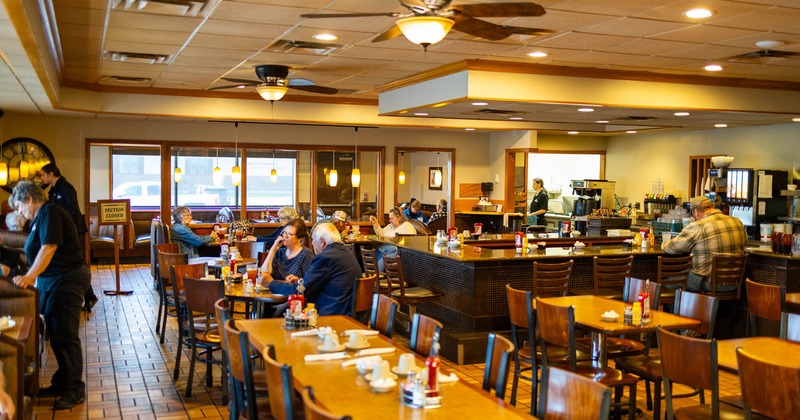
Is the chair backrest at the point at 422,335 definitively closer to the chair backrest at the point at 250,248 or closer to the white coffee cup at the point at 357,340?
the white coffee cup at the point at 357,340

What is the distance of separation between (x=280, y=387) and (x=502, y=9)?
242 cm

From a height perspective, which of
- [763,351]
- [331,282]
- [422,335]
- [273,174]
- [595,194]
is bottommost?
[763,351]

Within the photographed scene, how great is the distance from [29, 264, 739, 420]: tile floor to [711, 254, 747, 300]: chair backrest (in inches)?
45.8

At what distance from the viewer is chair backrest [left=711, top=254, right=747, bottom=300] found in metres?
7.55

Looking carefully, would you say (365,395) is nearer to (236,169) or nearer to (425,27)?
(425,27)

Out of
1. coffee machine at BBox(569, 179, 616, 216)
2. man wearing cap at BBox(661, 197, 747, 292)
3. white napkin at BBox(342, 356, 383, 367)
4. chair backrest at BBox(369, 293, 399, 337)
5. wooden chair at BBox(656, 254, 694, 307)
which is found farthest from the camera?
coffee machine at BBox(569, 179, 616, 216)

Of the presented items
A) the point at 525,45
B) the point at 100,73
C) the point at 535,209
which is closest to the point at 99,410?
the point at 525,45

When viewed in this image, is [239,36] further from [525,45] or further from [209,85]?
[209,85]

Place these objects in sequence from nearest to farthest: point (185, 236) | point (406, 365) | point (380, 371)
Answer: point (380, 371), point (406, 365), point (185, 236)

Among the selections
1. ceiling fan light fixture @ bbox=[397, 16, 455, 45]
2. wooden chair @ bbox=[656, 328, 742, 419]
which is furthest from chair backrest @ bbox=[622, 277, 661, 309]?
ceiling fan light fixture @ bbox=[397, 16, 455, 45]

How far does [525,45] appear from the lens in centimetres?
698

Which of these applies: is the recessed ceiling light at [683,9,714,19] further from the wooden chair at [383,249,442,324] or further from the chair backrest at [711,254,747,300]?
the wooden chair at [383,249,442,324]

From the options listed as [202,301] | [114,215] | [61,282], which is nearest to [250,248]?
[114,215]

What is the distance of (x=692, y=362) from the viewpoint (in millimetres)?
3768
